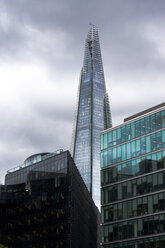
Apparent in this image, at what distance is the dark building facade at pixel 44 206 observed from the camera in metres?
109

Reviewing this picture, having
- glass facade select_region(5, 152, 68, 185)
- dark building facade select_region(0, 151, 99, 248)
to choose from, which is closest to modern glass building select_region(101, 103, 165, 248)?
dark building facade select_region(0, 151, 99, 248)

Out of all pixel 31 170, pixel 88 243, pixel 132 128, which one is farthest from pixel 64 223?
pixel 88 243

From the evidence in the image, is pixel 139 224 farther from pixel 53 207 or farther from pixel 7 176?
pixel 7 176

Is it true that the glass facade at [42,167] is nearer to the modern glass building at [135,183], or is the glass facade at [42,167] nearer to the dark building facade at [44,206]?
the dark building facade at [44,206]

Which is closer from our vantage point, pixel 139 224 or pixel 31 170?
pixel 139 224

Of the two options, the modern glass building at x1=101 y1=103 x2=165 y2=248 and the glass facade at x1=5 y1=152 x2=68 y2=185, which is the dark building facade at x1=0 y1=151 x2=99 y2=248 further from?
the modern glass building at x1=101 y1=103 x2=165 y2=248

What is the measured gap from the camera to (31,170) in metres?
123

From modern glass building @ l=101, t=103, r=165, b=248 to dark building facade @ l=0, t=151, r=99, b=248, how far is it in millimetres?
15366

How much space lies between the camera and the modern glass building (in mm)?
86312

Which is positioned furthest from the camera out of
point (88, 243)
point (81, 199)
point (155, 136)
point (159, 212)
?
point (88, 243)

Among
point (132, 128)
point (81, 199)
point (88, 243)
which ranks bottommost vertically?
point (88, 243)

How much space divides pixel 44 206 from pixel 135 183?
31.4 metres

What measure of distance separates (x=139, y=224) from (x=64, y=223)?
24.9m

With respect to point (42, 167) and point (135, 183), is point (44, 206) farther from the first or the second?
point (135, 183)
